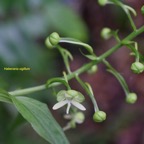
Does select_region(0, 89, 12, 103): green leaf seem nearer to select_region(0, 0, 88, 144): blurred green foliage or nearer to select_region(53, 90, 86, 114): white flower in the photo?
select_region(53, 90, 86, 114): white flower

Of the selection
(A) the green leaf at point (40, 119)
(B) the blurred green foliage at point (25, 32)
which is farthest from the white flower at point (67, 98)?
(B) the blurred green foliage at point (25, 32)

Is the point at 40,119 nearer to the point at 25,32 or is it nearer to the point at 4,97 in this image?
the point at 4,97

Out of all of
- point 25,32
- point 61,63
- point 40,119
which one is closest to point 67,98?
point 40,119

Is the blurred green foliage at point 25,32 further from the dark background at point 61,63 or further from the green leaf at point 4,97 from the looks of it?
the green leaf at point 4,97

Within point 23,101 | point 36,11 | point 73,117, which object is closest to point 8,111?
point 36,11

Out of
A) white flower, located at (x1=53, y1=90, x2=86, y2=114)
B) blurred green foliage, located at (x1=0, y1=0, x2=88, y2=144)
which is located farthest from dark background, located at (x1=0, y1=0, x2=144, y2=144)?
white flower, located at (x1=53, y1=90, x2=86, y2=114)

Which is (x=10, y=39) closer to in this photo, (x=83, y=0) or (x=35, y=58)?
(x=35, y=58)
